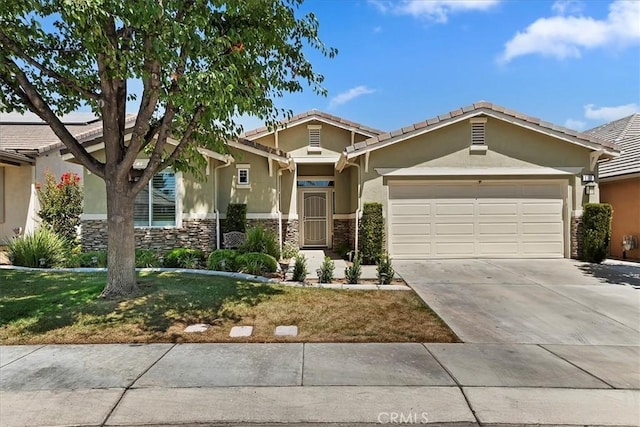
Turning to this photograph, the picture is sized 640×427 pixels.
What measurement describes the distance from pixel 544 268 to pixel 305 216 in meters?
8.55

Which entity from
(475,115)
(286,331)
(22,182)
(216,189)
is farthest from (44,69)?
(475,115)

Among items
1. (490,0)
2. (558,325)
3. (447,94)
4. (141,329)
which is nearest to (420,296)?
(558,325)

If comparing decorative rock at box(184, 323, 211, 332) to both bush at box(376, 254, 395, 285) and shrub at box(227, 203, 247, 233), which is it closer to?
bush at box(376, 254, 395, 285)

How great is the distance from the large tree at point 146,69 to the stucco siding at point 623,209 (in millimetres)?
11587

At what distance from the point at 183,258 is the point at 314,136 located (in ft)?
24.5

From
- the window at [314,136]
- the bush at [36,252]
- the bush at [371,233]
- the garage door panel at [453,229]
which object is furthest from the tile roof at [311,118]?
the bush at [36,252]

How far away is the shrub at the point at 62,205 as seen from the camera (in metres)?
13.7

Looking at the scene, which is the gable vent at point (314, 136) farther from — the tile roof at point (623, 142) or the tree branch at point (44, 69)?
the tile roof at point (623, 142)

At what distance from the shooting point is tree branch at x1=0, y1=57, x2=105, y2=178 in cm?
627

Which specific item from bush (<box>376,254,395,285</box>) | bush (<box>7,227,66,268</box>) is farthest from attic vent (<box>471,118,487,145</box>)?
bush (<box>7,227,66,268</box>)

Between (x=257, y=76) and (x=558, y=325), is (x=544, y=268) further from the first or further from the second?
(x=257, y=76)

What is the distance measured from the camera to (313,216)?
15.7 m

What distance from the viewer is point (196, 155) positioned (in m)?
7.41

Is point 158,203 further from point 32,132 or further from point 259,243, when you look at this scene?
point 32,132
